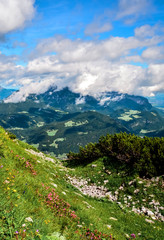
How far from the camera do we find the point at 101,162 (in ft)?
80.7

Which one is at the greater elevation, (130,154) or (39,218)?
(39,218)

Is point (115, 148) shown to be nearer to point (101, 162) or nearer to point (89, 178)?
point (101, 162)

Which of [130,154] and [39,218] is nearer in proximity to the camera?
[39,218]

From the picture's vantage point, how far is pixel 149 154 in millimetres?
20438

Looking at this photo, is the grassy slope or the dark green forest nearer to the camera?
the grassy slope

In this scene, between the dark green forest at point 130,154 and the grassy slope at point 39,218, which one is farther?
the dark green forest at point 130,154

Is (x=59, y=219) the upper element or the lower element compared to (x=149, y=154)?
upper

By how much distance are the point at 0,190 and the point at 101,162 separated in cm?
1987

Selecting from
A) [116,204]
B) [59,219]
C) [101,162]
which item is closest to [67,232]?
[59,219]

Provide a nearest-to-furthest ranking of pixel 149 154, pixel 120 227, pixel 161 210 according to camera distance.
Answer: pixel 120 227
pixel 161 210
pixel 149 154

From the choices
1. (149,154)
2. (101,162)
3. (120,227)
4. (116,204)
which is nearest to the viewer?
(120,227)

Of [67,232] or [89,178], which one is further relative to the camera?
[89,178]

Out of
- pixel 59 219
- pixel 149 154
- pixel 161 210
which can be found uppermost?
pixel 59 219

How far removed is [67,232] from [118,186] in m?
13.9
